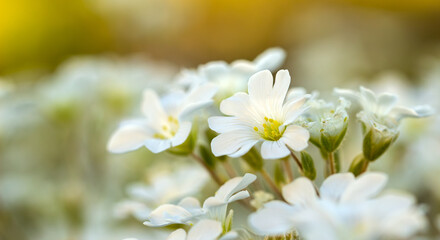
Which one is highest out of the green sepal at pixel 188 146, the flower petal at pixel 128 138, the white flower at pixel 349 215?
the flower petal at pixel 128 138

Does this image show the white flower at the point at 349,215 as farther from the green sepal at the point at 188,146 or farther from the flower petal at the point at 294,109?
the green sepal at the point at 188,146

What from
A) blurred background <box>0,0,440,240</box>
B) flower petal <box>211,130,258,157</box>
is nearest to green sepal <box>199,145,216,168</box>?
flower petal <box>211,130,258,157</box>

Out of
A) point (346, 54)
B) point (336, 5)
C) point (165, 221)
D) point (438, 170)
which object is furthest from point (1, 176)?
point (336, 5)

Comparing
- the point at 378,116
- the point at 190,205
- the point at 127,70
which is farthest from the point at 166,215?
the point at 127,70

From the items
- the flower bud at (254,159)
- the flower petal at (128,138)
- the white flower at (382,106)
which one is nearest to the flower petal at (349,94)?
the white flower at (382,106)

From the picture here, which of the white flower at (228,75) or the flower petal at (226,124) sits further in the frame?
the white flower at (228,75)

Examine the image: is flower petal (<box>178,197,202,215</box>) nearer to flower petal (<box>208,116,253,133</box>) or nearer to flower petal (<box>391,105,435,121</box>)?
flower petal (<box>208,116,253,133</box>)
